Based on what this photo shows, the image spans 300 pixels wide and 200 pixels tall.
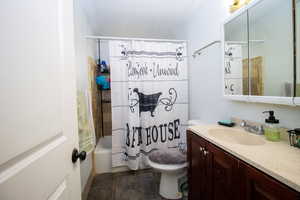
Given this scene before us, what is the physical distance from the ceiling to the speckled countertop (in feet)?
5.80

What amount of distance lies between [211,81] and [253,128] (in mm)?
697

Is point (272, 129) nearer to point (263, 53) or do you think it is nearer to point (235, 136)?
point (235, 136)

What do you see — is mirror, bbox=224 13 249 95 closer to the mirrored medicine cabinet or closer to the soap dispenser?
the mirrored medicine cabinet

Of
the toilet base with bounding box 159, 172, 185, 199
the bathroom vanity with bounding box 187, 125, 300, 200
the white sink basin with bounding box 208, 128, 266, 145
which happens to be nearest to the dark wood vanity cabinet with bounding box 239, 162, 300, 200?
the bathroom vanity with bounding box 187, 125, 300, 200

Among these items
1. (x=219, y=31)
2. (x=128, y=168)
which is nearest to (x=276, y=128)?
(x=219, y=31)

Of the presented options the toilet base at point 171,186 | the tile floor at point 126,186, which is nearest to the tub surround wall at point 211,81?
the toilet base at point 171,186

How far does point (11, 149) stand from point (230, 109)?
5.10 feet

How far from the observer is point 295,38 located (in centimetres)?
84

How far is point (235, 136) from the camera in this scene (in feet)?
3.77

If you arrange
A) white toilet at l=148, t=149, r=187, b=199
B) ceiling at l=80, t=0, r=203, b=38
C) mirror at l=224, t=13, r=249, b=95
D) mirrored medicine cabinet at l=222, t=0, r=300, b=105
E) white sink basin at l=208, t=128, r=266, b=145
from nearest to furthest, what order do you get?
mirrored medicine cabinet at l=222, t=0, r=300, b=105 → white sink basin at l=208, t=128, r=266, b=145 → mirror at l=224, t=13, r=249, b=95 → white toilet at l=148, t=149, r=187, b=199 → ceiling at l=80, t=0, r=203, b=38

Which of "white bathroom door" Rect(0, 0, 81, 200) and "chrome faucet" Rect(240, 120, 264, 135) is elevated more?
"white bathroom door" Rect(0, 0, 81, 200)

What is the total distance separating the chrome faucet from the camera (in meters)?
1.06

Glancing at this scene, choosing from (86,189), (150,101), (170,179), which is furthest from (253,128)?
(86,189)

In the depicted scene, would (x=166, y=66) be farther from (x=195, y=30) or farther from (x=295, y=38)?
(x=295, y=38)
